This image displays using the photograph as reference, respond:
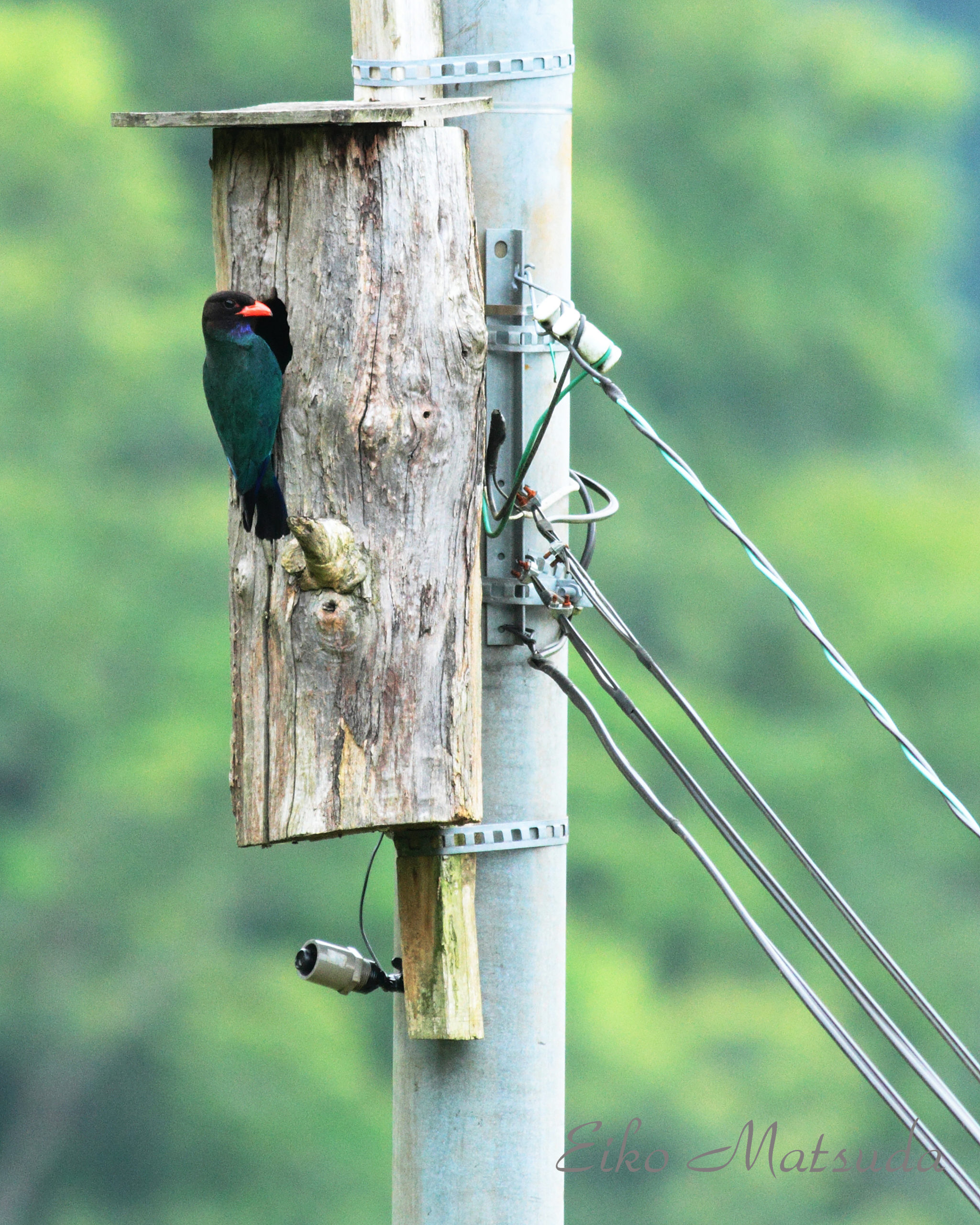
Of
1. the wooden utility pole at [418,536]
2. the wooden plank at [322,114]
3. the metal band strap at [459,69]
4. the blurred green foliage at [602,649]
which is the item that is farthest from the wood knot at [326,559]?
the blurred green foliage at [602,649]

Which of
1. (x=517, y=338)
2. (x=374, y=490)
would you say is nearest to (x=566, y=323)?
(x=517, y=338)

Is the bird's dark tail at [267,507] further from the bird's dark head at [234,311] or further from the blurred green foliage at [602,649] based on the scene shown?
the blurred green foliage at [602,649]

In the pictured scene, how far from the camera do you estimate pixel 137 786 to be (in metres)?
11.8

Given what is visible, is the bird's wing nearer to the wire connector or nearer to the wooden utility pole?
the wooden utility pole

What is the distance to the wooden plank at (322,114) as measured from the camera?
2.52 meters

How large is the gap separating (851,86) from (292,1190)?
1079cm

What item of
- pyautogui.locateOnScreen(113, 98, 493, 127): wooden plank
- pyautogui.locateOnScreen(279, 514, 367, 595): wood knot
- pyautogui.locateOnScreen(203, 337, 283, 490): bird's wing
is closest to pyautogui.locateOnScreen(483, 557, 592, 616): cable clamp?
pyautogui.locateOnScreen(279, 514, 367, 595): wood knot

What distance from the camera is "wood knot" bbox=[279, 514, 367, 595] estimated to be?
2.52 m

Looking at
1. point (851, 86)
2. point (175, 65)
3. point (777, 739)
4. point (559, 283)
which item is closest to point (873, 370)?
point (851, 86)

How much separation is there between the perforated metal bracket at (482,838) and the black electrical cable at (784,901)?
0.62 feet

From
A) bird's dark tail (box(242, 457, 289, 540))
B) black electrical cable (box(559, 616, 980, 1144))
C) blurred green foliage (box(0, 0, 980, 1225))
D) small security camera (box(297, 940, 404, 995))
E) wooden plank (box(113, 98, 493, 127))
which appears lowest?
blurred green foliage (box(0, 0, 980, 1225))

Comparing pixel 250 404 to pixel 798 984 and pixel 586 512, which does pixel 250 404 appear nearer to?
pixel 586 512

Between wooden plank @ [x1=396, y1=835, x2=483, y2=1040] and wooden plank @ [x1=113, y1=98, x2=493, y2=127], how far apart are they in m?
1.02

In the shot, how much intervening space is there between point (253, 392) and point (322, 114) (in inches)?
15.2
